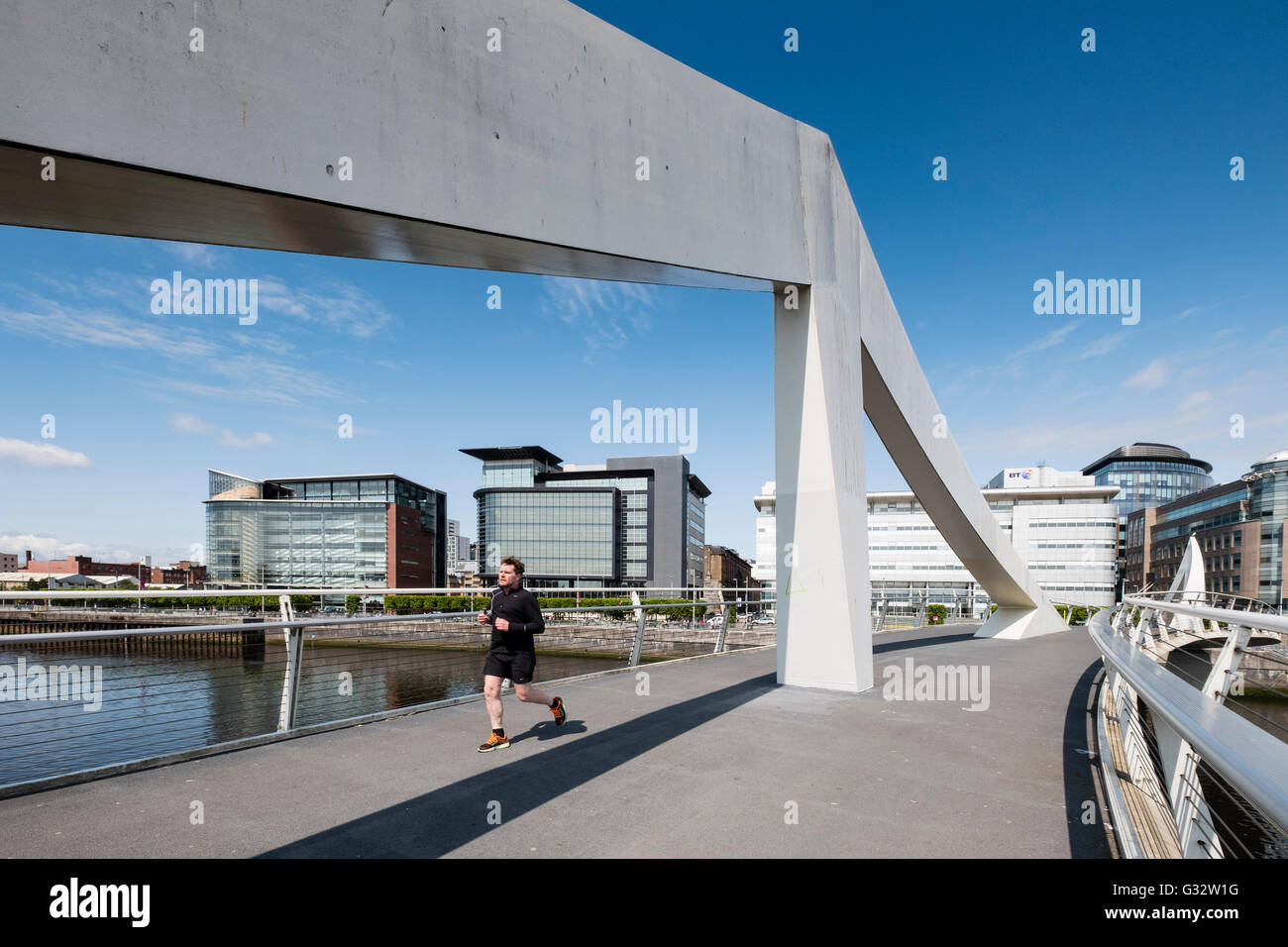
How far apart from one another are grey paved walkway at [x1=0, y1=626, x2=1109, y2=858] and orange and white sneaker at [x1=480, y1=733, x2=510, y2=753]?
0.29 ft

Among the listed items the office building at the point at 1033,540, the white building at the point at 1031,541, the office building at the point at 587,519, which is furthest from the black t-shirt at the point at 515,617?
the office building at the point at 587,519

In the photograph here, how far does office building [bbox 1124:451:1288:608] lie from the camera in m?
57.6

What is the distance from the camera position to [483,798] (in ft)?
12.8

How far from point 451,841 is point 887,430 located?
10.4m

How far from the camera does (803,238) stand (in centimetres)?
794

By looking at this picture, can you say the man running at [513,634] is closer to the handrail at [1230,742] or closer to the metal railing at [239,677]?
the metal railing at [239,677]

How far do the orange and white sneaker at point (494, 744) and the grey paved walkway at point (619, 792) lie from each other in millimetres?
89

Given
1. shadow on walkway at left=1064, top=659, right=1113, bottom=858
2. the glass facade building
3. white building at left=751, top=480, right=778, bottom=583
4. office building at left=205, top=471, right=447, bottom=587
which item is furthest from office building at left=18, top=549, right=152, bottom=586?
the glass facade building

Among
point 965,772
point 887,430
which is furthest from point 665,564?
point 965,772

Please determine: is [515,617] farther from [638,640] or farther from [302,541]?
[302,541]

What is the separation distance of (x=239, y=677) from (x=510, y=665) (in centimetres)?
341

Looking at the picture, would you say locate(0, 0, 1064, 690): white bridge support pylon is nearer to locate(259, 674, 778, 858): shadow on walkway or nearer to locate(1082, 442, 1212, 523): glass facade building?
locate(259, 674, 778, 858): shadow on walkway

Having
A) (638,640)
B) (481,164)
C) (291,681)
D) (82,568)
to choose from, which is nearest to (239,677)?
(291,681)
